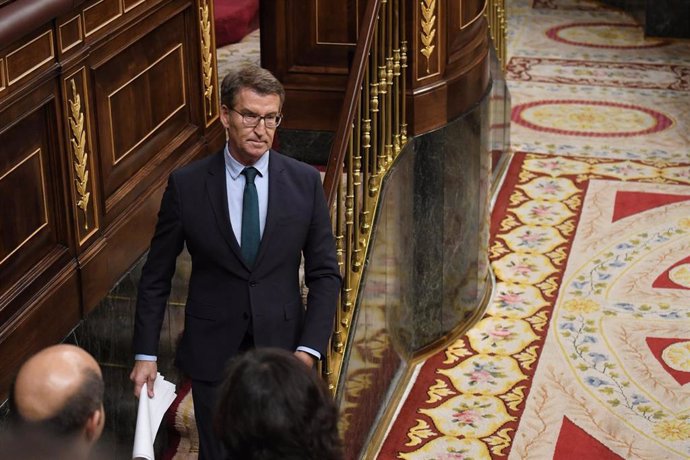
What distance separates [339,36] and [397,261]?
49.0 inches

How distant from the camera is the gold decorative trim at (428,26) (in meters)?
6.30

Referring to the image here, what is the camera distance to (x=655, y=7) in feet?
42.8

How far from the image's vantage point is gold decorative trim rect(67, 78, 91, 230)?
4539mm

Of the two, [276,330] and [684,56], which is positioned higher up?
[276,330]

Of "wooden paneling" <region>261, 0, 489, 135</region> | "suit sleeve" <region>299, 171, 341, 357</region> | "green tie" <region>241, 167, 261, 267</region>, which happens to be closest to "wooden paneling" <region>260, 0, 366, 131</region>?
"wooden paneling" <region>261, 0, 489, 135</region>

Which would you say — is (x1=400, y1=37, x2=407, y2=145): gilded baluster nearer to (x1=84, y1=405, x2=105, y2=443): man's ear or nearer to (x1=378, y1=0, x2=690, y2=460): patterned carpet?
(x1=378, y1=0, x2=690, y2=460): patterned carpet

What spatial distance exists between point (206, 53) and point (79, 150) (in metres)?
1.32

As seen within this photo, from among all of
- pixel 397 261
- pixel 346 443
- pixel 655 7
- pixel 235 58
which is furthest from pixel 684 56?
pixel 346 443

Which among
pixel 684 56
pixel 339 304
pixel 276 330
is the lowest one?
pixel 684 56

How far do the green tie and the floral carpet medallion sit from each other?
1.98m

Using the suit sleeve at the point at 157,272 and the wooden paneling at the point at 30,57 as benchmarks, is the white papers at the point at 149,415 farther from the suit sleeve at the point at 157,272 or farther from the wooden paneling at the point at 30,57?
the wooden paneling at the point at 30,57

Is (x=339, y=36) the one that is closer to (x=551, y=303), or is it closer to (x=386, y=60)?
(x=386, y=60)

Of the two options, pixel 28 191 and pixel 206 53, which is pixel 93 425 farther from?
pixel 206 53

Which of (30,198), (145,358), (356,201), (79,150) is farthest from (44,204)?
(356,201)
